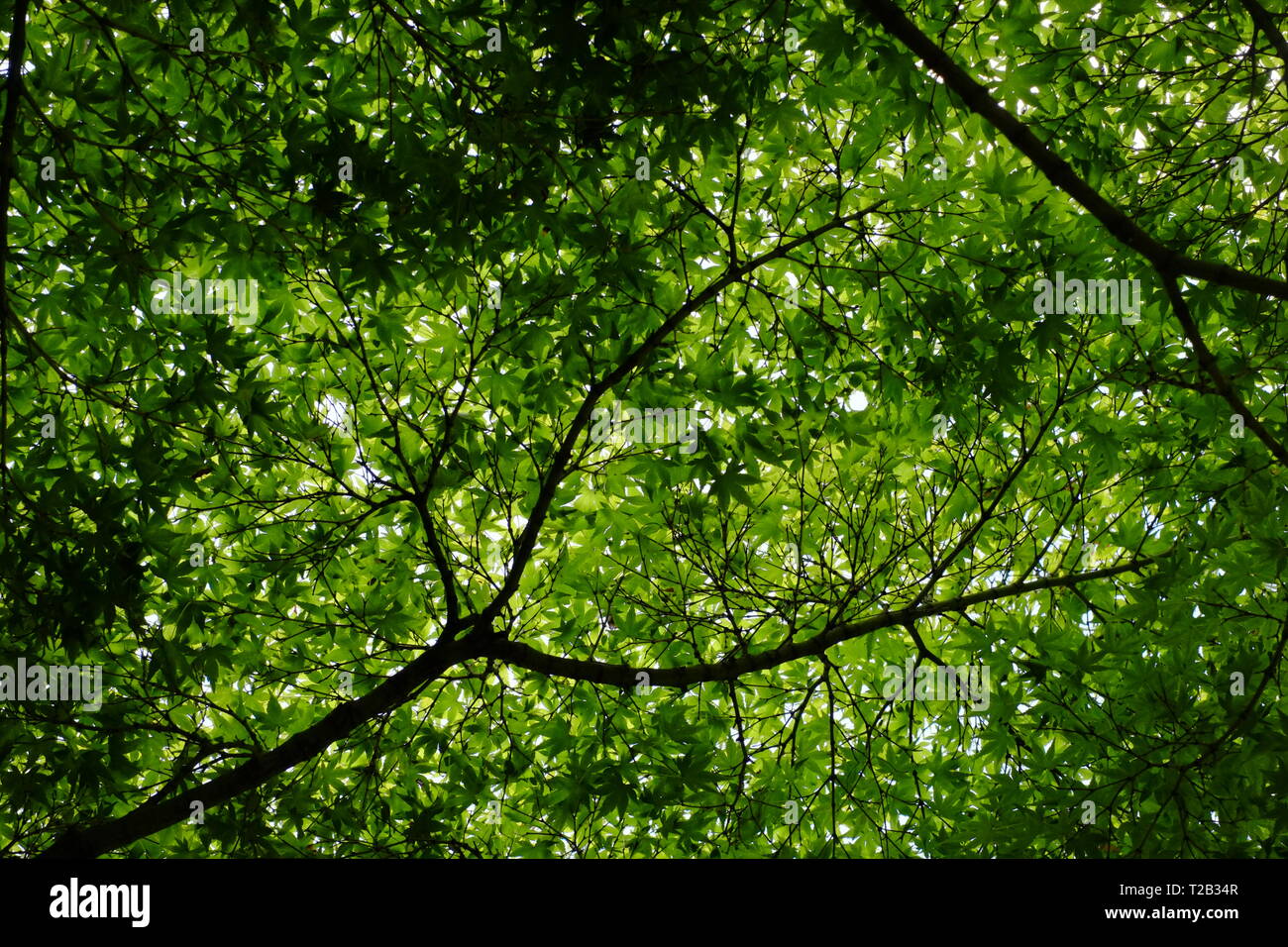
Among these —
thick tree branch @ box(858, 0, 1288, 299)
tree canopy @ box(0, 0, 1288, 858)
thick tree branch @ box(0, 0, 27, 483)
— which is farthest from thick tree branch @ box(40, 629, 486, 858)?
thick tree branch @ box(858, 0, 1288, 299)

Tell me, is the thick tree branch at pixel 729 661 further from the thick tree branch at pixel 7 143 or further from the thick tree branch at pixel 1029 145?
the thick tree branch at pixel 7 143

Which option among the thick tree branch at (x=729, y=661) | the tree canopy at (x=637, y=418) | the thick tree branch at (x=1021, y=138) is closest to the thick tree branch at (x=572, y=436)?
the tree canopy at (x=637, y=418)

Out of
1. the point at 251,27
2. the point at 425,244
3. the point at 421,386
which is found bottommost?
the point at 421,386

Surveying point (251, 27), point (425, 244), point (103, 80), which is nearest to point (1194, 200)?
point (425, 244)

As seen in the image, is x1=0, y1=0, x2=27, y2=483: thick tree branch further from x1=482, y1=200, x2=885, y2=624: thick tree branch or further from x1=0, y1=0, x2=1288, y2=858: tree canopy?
x1=482, y1=200, x2=885, y2=624: thick tree branch

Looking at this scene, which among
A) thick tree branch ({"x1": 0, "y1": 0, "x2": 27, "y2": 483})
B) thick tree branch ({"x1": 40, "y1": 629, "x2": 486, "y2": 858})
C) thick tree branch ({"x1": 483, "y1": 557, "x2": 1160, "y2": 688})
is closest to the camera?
thick tree branch ({"x1": 0, "y1": 0, "x2": 27, "y2": 483})

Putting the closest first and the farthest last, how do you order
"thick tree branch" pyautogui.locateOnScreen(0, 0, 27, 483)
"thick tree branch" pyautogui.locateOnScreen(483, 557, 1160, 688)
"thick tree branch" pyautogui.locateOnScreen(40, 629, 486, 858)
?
"thick tree branch" pyautogui.locateOnScreen(0, 0, 27, 483) → "thick tree branch" pyautogui.locateOnScreen(40, 629, 486, 858) → "thick tree branch" pyautogui.locateOnScreen(483, 557, 1160, 688)

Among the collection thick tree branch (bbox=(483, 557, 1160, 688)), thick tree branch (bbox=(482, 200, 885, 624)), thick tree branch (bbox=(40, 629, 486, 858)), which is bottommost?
thick tree branch (bbox=(40, 629, 486, 858))

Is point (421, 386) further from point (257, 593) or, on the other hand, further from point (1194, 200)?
point (1194, 200)

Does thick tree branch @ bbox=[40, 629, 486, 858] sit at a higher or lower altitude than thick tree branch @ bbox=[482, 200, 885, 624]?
lower

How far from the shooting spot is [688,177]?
4.55m

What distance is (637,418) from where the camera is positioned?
14.9ft

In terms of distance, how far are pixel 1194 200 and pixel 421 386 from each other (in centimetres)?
424

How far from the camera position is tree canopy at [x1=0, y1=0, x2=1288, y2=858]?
368 centimetres
